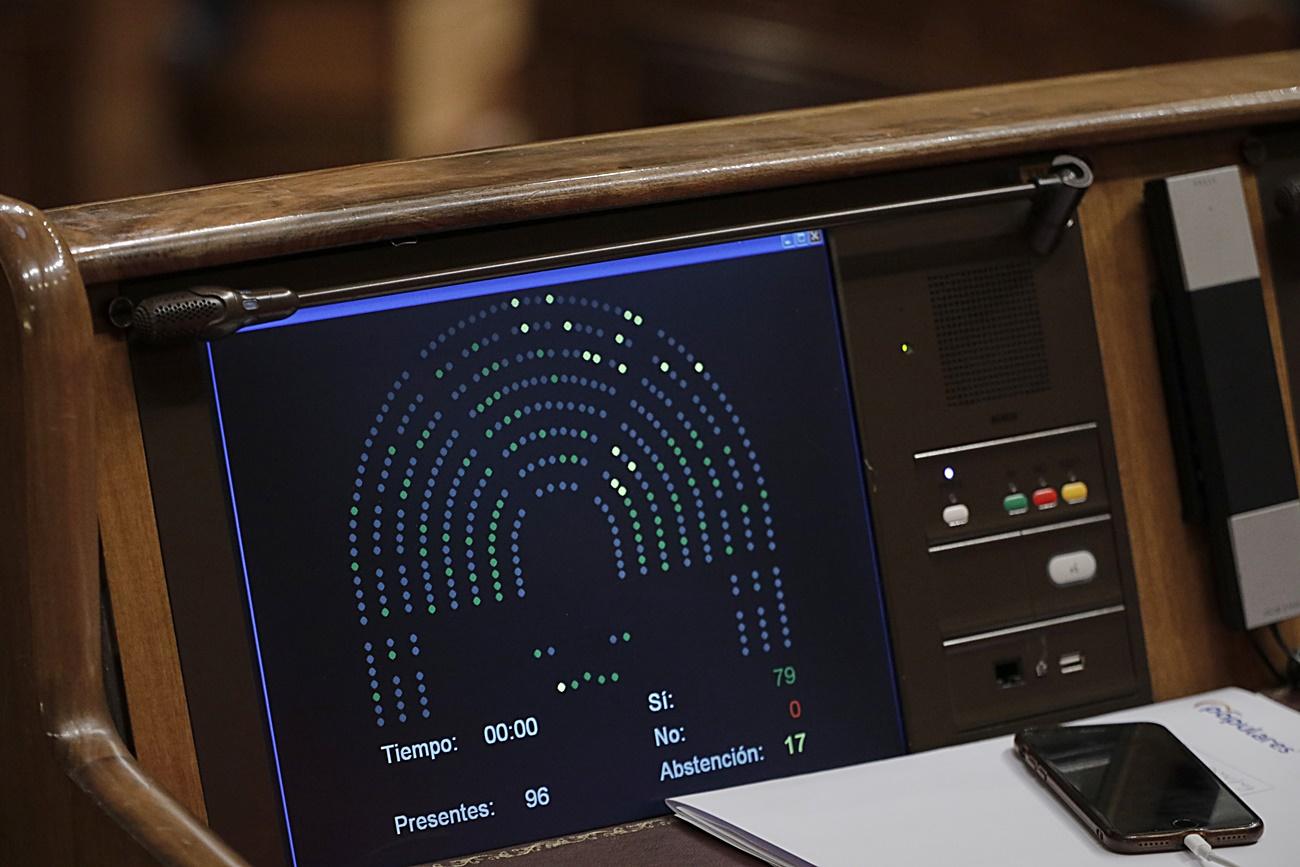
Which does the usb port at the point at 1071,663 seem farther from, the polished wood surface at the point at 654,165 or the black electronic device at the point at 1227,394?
the polished wood surface at the point at 654,165

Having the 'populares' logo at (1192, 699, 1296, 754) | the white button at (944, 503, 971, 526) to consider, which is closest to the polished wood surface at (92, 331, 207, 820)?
the white button at (944, 503, 971, 526)

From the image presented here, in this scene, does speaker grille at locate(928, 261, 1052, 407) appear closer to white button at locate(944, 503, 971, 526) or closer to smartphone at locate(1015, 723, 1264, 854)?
white button at locate(944, 503, 971, 526)

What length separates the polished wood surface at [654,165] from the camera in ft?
2.60

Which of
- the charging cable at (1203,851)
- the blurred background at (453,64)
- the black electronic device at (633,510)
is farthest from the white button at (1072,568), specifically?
the blurred background at (453,64)

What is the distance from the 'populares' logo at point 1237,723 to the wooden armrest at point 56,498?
645 mm

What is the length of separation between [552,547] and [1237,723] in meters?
0.46

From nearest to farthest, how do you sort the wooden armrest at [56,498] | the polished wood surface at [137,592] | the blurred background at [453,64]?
the wooden armrest at [56,498], the polished wood surface at [137,592], the blurred background at [453,64]

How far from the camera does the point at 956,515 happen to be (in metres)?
0.92

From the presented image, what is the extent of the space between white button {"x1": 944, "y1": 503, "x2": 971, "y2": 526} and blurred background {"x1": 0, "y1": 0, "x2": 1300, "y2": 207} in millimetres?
1768

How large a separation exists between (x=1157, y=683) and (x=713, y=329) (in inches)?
16.1

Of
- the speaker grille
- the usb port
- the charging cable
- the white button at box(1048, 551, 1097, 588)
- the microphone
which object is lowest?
the charging cable

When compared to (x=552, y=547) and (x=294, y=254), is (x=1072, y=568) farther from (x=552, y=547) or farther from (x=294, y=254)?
(x=294, y=254)

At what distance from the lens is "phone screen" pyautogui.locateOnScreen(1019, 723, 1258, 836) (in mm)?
707

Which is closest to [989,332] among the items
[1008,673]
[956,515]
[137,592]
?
[956,515]
